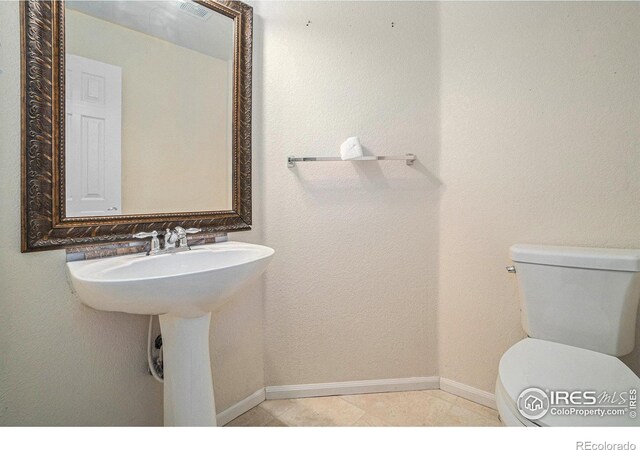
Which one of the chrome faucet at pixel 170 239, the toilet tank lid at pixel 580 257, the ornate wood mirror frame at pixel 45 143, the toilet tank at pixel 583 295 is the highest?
the ornate wood mirror frame at pixel 45 143

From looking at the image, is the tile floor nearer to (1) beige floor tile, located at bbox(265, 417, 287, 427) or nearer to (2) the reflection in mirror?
(1) beige floor tile, located at bbox(265, 417, 287, 427)

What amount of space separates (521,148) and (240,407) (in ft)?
5.46

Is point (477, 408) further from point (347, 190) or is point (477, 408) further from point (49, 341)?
point (49, 341)

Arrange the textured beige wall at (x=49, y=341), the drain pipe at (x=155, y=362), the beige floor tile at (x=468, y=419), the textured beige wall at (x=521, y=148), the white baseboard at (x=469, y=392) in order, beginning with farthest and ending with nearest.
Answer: the white baseboard at (x=469, y=392)
the beige floor tile at (x=468, y=419)
the textured beige wall at (x=521, y=148)
the drain pipe at (x=155, y=362)
the textured beige wall at (x=49, y=341)

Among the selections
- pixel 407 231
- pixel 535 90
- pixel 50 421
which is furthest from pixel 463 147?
pixel 50 421

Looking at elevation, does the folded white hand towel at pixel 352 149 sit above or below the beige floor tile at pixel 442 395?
above

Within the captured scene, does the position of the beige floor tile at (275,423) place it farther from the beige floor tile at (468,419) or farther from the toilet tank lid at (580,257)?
the toilet tank lid at (580,257)

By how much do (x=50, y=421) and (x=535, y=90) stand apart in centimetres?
211

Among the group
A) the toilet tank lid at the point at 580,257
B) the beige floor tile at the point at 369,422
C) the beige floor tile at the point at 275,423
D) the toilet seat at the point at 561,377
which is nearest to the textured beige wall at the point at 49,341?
the beige floor tile at the point at 275,423

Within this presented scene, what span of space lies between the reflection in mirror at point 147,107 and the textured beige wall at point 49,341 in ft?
0.42

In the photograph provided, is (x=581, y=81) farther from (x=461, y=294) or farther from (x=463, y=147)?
(x=461, y=294)

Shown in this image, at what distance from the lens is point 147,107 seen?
3.62ft

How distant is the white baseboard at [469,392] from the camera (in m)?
1.37

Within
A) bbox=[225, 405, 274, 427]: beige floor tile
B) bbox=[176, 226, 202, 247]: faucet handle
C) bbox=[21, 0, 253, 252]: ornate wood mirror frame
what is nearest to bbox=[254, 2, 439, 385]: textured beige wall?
bbox=[225, 405, 274, 427]: beige floor tile
